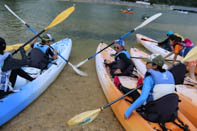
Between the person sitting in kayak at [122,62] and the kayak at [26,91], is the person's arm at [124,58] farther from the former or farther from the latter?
the kayak at [26,91]

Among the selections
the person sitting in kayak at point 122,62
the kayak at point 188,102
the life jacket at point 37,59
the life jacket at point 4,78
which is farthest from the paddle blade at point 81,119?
→ the life jacket at point 37,59

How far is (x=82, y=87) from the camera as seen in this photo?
496 centimetres

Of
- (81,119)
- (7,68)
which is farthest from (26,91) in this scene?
(81,119)

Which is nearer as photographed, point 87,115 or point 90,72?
point 87,115

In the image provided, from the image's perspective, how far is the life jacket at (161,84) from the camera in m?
2.66

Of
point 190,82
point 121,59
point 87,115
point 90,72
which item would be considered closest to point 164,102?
point 87,115

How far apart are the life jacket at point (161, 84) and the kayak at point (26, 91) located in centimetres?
254

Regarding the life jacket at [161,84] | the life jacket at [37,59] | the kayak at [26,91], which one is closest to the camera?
the life jacket at [161,84]

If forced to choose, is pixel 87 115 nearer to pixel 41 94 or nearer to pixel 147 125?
pixel 147 125

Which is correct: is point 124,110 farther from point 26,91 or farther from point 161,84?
point 26,91

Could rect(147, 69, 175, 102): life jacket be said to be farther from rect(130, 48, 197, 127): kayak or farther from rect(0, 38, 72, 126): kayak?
rect(0, 38, 72, 126): kayak

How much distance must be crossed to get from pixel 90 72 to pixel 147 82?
134 inches

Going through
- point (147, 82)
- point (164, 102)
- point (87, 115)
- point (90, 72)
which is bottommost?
point (90, 72)

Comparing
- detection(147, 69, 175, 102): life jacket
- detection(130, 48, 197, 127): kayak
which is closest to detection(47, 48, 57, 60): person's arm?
detection(147, 69, 175, 102): life jacket
